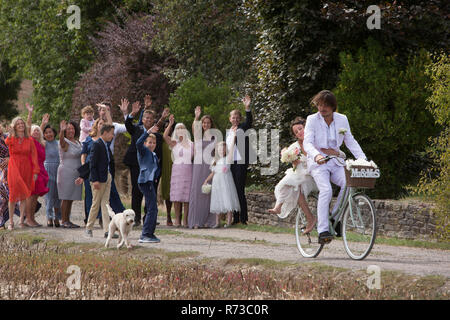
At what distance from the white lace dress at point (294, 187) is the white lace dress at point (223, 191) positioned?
4.35 m

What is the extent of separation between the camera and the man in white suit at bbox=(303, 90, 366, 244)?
29.2ft

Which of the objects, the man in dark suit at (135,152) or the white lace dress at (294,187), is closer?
the white lace dress at (294,187)

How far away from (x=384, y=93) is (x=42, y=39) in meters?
20.8

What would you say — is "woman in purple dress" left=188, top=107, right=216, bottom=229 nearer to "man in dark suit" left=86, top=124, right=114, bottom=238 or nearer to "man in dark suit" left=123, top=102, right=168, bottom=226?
"man in dark suit" left=123, top=102, right=168, bottom=226

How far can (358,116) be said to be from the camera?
46.6ft

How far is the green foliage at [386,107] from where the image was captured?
14.3 m

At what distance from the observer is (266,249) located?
11.0m

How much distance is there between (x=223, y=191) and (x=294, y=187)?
454 centimetres

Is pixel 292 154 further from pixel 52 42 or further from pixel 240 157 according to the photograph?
pixel 52 42

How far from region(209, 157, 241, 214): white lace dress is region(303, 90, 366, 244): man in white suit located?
5.27m

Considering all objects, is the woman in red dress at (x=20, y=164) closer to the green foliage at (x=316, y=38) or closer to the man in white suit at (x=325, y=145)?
the green foliage at (x=316, y=38)

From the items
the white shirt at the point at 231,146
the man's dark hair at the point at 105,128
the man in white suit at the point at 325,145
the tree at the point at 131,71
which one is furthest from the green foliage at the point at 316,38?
the tree at the point at 131,71

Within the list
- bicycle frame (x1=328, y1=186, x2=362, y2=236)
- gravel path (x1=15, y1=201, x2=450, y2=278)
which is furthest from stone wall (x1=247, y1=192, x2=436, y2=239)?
bicycle frame (x1=328, y1=186, x2=362, y2=236)
